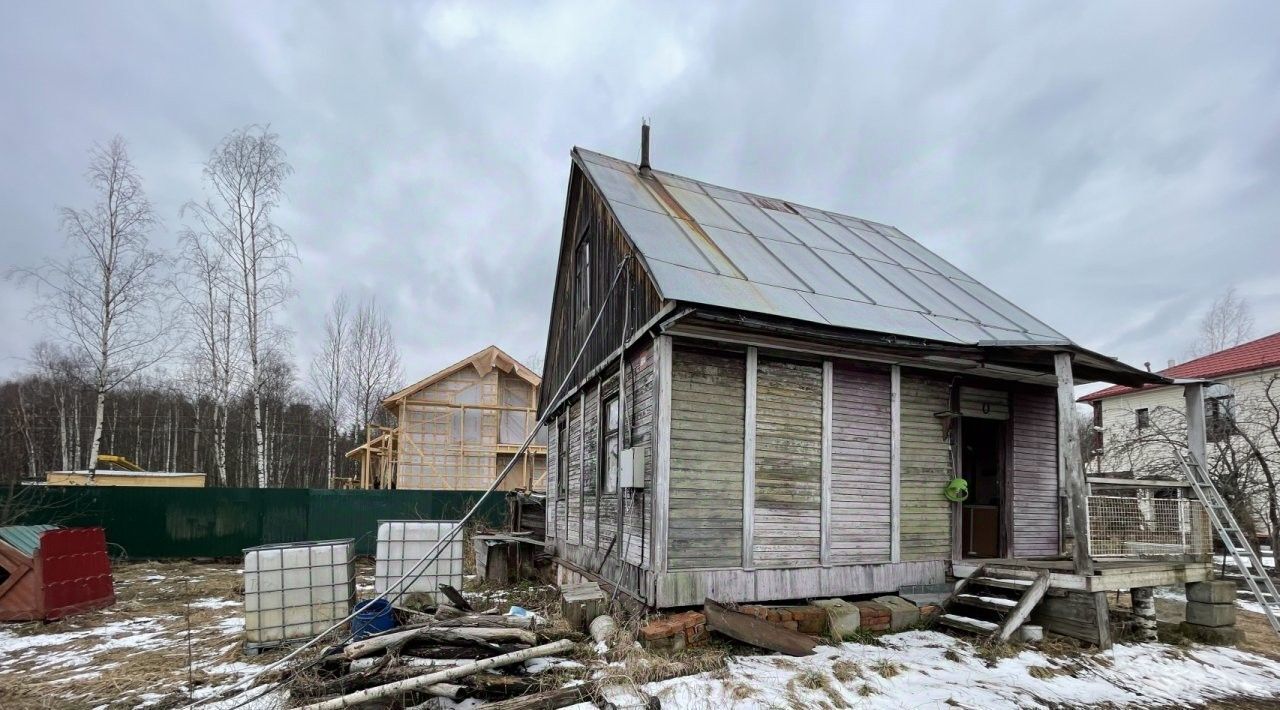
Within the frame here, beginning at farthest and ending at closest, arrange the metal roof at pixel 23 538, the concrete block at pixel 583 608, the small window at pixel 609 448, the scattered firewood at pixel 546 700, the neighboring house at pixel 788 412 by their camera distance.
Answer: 1. the metal roof at pixel 23 538
2. the small window at pixel 609 448
3. the neighboring house at pixel 788 412
4. the concrete block at pixel 583 608
5. the scattered firewood at pixel 546 700

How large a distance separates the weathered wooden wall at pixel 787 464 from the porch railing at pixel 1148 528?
10.6ft

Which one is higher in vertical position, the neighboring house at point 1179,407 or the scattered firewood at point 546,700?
the neighboring house at point 1179,407

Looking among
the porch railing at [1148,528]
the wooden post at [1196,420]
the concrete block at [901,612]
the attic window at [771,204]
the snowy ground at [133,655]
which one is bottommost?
the snowy ground at [133,655]

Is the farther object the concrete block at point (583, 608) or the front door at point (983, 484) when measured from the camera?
the front door at point (983, 484)

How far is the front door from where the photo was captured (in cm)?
904

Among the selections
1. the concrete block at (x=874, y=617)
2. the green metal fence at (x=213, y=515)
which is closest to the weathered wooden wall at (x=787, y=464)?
the concrete block at (x=874, y=617)

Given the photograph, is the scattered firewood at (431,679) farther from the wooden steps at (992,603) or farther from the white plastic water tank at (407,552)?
the wooden steps at (992,603)

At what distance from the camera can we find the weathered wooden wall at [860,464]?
24.2 feet

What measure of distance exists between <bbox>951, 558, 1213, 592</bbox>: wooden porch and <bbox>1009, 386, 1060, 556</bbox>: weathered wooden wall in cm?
53

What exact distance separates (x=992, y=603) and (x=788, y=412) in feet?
10.5

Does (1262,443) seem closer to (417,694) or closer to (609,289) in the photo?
(609,289)

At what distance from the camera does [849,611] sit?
680 centimetres

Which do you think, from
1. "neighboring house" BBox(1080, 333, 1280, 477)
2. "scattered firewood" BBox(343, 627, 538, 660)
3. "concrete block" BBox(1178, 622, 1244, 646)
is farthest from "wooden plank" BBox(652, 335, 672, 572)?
"neighboring house" BBox(1080, 333, 1280, 477)

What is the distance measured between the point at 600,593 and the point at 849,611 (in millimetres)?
2722
